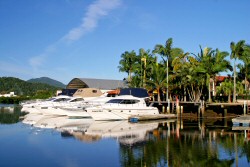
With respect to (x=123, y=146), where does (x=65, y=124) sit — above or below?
above

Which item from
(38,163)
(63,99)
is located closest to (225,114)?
(63,99)

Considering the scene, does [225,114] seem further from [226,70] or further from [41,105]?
[41,105]

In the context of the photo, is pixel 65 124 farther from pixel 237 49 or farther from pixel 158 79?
pixel 237 49

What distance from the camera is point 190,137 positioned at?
29172 mm

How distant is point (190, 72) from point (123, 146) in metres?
28.3

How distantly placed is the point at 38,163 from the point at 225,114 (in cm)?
3237

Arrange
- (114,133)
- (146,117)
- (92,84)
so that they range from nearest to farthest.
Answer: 1. (114,133)
2. (146,117)
3. (92,84)

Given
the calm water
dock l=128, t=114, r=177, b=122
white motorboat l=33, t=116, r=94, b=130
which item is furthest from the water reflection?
dock l=128, t=114, r=177, b=122

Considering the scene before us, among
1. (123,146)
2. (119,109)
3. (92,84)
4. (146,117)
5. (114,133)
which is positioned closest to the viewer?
(123,146)

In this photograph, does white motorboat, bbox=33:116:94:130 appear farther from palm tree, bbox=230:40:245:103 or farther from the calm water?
palm tree, bbox=230:40:245:103

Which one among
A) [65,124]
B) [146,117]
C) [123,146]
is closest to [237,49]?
[146,117]

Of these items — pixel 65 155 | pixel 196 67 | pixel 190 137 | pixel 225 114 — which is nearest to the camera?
pixel 65 155

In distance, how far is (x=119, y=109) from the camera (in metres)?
41.2

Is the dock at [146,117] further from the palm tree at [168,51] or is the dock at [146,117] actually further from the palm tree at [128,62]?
the palm tree at [128,62]
